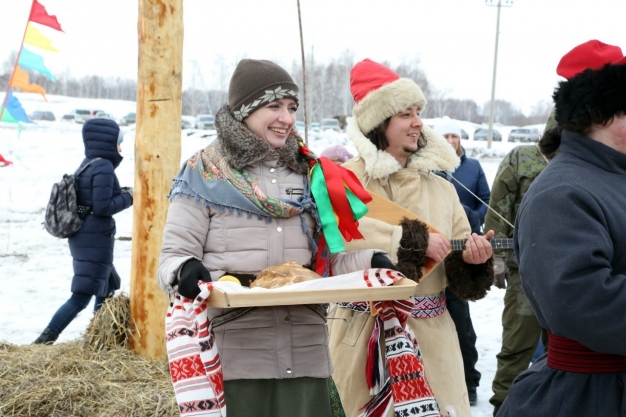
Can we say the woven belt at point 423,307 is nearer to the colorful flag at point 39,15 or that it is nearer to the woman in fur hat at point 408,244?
the woman in fur hat at point 408,244

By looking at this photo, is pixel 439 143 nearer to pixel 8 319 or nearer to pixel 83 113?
pixel 8 319

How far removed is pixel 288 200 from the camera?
2.83 m

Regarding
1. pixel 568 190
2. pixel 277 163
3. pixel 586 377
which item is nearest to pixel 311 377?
pixel 277 163

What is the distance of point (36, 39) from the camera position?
8.47 metres

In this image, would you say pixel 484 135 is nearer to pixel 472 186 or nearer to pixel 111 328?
pixel 472 186

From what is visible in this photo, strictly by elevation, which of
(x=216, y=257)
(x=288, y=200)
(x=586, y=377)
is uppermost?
(x=288, y=200)

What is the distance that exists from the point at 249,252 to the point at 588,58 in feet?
4.24

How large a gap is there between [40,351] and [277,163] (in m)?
3.48

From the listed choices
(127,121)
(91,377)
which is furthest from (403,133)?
(127,121)

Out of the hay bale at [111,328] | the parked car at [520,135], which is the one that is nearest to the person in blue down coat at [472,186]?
the hay bale at [111,328]

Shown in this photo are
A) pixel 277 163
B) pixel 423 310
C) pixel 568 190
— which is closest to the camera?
pixel 568 190

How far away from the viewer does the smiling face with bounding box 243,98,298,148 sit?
2.88 metres

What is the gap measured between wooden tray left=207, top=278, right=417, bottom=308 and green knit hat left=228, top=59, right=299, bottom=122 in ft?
Result: 2.59

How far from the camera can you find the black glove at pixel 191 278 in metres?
2.51
